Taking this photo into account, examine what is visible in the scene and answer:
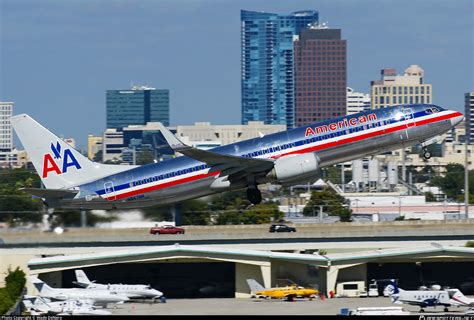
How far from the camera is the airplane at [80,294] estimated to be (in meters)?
51.2

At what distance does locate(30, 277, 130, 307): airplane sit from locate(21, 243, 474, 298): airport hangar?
212 cm

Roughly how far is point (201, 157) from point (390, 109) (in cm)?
928

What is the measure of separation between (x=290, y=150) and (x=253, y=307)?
8.31 meters

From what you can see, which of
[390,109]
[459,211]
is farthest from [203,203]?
[459,211]

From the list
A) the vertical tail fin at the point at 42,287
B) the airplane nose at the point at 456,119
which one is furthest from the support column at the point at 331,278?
the vertical tail fin at the point at 42,287

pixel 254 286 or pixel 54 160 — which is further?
pixel 54 160

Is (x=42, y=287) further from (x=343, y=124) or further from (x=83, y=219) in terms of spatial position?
(x=343, y=124)

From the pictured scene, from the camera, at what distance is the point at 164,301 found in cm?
5322

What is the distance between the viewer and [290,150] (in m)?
52.9

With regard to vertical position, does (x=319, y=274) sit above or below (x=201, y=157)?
below

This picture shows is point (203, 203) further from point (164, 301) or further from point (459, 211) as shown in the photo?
point (459, 211)

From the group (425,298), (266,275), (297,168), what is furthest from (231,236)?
(425,298)

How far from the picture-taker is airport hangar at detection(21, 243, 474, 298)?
5400 centimetres

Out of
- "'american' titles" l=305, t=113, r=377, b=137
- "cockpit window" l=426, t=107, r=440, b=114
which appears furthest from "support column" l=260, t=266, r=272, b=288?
"cockpit window" l=426, t=107, r=440, b=114
